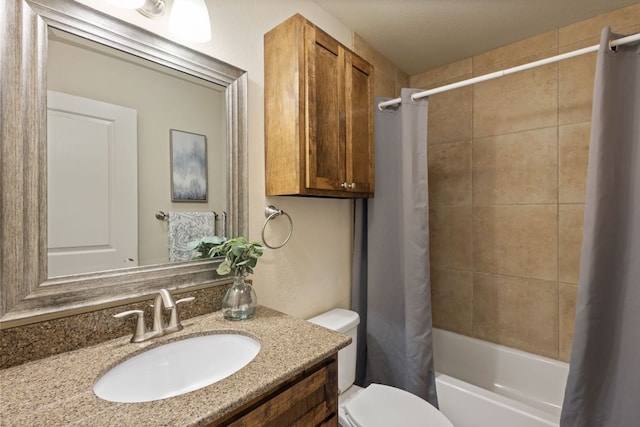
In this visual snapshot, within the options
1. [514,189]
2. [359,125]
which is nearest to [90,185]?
[359,125]

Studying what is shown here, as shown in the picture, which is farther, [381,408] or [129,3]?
[381,408]

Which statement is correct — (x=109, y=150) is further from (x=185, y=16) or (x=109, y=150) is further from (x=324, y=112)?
(x=324, y=112)

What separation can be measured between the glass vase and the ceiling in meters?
1.50

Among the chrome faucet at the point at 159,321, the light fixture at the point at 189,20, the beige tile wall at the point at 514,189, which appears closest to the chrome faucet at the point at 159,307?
the chrome faucet at the point at 159,321

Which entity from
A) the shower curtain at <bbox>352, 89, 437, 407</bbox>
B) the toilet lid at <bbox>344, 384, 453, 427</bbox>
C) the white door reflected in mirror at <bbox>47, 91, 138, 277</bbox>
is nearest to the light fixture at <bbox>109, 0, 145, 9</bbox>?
the white door reflected in mirror at <bbox>47, 91, 138, 277</bbox>

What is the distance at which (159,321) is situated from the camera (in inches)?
37.0

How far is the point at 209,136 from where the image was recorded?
118 cm

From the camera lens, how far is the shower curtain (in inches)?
59.5

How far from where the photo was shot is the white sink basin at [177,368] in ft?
2.52

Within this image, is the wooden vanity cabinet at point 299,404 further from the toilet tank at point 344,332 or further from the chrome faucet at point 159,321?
the toilet tank at point 344,332

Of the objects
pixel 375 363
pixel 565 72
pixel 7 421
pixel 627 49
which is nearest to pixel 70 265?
pixel 7 421

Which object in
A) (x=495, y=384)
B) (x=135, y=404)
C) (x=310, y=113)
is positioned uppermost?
(x=310, y=113)

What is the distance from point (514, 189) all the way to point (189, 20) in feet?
6.54

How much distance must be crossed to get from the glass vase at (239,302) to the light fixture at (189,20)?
868mm
